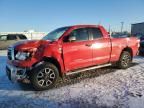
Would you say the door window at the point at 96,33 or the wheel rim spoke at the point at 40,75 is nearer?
the wheel rim spoke at the point at 40,75

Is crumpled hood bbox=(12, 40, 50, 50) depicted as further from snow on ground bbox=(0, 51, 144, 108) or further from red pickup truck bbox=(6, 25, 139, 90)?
snow on ground bbox=(0, 51, 144, 108)

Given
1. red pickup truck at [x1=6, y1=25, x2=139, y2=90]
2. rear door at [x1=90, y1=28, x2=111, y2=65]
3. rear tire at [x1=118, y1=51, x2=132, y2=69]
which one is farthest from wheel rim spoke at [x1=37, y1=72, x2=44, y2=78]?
rear tire at [x1=118, y1=51, x2=132, y2=69]

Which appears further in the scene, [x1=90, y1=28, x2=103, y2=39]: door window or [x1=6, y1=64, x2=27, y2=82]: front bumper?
[x1=90, y1=28, x2=103, y2=39]: door window

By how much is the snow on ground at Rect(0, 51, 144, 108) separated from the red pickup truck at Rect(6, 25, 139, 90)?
0.39 m

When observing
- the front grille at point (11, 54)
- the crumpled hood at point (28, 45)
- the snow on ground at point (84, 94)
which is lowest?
the snow on ground at point (84, 94)

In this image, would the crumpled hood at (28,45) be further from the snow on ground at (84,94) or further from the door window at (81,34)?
the snow on ground at (84,94)

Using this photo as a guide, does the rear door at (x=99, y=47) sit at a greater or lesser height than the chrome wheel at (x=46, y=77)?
greater

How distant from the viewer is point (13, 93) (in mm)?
5105

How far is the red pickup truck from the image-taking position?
515 cm

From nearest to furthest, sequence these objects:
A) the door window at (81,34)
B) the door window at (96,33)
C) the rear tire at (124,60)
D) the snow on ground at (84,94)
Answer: the snow on ground at (84,94)
the door window at (81,34)
the door window at (96,33)
the rear tire at (124,60)

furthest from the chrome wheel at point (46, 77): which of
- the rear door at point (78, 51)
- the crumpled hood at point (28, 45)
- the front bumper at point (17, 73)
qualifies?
the crumpled hood at point (28, 45)

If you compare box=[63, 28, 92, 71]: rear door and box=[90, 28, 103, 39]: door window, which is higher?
box=[90, 28, 103, 39]: door window

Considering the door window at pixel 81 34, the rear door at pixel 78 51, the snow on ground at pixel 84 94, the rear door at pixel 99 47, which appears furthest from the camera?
the rear door at pixel 99 47

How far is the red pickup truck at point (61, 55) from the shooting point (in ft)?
16.9
